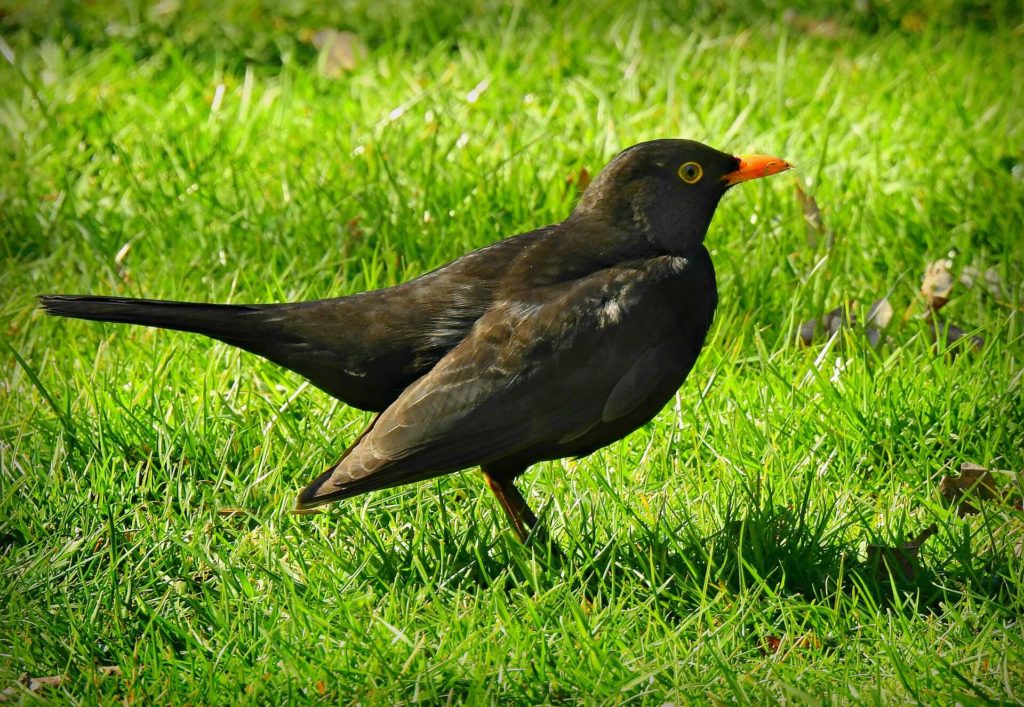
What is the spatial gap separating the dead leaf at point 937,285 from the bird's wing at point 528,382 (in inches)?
57.4

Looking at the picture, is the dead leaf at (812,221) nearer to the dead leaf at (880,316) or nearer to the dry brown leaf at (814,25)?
the dead leaf at (880,316)

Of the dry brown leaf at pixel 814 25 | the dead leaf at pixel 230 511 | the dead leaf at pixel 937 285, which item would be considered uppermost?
the dry brown leaf at pixel 814 25

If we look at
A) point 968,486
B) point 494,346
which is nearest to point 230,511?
point 494,346

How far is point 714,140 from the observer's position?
18.3ft

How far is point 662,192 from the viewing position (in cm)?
363

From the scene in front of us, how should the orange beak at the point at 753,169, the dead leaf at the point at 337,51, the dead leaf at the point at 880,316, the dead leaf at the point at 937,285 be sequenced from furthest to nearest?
the dead leaf at the point at 337,51 → the dead leaf at the point at 937,285 → the dead leaf at the point at 880,316 → the orange beak at the point at 753,169

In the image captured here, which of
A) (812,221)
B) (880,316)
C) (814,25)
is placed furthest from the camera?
(814,25)

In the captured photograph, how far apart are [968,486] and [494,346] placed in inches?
55.6

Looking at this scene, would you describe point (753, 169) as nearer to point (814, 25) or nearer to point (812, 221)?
point (812, 221)

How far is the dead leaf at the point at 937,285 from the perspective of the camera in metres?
4.55

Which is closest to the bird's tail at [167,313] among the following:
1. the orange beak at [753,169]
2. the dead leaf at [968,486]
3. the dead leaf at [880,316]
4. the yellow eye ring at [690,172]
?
the yellow eye ring at [690,172]

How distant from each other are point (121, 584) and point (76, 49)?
12.8 ft

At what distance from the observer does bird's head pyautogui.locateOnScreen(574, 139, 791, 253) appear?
11.9 feet

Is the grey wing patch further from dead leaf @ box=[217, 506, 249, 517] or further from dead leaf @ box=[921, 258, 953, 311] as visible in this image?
dead leaf @ box=[921, 258, 953, 311]
